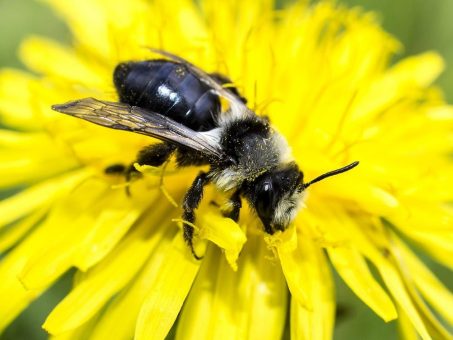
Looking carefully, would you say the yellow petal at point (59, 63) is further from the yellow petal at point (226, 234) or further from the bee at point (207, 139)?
the yellow petal at point (226, 234)

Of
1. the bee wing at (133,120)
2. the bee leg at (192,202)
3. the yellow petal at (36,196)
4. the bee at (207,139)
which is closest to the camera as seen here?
the bee wing at (133,120)

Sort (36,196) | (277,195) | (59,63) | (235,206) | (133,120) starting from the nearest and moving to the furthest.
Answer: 1. (133,120)
2. (277,195)
3. (235,206)
4. (36,196)
5. (59,63)

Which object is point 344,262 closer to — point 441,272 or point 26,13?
point 441,272

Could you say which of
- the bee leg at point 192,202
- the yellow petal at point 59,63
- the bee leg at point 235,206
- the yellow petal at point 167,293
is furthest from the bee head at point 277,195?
the yellow petal at point 59,63

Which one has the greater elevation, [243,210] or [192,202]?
[192,202]

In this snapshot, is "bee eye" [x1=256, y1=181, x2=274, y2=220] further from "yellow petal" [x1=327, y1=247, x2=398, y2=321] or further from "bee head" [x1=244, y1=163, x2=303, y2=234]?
"yellow petal" [x1=327, y1=247, x2=398, y2=321]

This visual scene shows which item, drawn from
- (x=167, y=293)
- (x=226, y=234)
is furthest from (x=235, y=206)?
(x=167, y=293)

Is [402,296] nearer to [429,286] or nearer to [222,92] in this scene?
[429,286]
